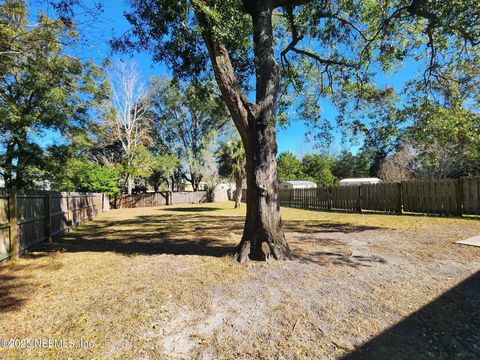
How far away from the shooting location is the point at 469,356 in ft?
7.25

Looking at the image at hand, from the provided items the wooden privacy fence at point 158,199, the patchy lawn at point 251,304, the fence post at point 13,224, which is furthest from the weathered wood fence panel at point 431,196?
the wooden privacy fence at point 158,199

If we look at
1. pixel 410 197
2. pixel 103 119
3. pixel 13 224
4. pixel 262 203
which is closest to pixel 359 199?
pixel 410 197

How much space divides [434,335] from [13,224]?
715 centimetres

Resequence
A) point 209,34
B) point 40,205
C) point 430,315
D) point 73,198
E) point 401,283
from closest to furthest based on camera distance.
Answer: point 430,315, point 401,283, point 209,34, point 40,205, point 73,198

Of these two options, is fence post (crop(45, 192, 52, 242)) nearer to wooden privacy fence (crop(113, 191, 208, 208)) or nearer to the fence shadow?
the fence shadow

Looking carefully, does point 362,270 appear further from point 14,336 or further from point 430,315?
point 14,336

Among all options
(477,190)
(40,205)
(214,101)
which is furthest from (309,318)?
(477,190)

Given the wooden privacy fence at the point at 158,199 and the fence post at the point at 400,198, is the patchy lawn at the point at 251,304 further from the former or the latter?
the wooden privacy fence at the point at 158,199

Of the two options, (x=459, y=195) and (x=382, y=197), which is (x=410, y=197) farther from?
(x=459, y=195)

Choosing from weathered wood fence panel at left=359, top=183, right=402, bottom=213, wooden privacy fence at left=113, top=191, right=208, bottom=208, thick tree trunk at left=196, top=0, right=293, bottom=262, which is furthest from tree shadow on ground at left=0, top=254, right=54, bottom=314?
wooden privacy fence at left=113, top=191, right=208, bottom=208

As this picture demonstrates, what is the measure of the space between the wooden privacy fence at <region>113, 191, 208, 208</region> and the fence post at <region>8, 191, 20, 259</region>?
21.0 metres

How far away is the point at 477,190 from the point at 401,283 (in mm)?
8726

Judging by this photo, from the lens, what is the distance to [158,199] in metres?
29.3

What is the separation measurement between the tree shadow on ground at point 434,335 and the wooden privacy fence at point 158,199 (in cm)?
2638
